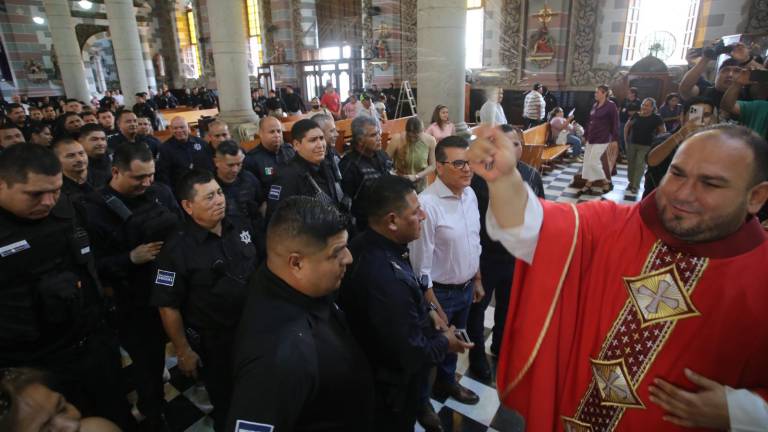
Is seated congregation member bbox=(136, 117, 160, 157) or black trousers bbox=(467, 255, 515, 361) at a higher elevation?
seated congregation member bbox=(136, 117, 160, 157)

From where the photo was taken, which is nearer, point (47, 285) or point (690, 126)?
point (47, 285)

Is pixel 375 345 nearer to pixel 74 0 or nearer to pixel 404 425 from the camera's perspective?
pixel 404 425

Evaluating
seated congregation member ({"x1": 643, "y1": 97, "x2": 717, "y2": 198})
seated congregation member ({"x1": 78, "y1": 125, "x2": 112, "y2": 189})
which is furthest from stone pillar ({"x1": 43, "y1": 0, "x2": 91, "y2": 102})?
seated congregation member ({"x1": 643, "y1": 97, "x2": 717, "y2": 198})

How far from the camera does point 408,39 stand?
1435 centimetres

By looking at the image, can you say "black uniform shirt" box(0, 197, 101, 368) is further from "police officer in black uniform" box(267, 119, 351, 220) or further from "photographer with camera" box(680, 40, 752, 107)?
"photographer with camera" box(680, 40, 752, 107)

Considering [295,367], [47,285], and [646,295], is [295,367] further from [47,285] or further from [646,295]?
[47,285]

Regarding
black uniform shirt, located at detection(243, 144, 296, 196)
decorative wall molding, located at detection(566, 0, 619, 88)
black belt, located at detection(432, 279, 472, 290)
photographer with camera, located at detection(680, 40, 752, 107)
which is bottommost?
black belt, located at detection(432, 279, 472, 290)

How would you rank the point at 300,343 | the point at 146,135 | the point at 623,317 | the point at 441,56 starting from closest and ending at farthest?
the point at 300,343 → the point at 623,317 → the point at 441,56 → the point at 146,135

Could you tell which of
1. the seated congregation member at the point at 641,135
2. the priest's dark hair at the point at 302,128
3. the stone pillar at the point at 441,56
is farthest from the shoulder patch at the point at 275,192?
the seated congregation member at the point at 641,135

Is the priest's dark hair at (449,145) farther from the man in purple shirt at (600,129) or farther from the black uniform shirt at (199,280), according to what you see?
the man in purple shirt at (600,129)

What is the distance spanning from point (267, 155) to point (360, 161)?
90 centimetres

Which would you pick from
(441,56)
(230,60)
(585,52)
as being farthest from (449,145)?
(585,52)

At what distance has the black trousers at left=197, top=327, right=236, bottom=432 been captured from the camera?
1.95 metres

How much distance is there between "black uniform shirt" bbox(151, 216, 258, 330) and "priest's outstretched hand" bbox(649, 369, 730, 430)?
1648mm
